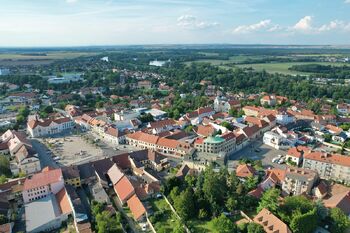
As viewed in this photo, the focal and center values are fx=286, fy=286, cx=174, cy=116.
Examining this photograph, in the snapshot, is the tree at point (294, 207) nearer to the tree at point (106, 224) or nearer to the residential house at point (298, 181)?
the residential house at point (298, 181)

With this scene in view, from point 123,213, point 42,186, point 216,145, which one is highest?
point 216,145

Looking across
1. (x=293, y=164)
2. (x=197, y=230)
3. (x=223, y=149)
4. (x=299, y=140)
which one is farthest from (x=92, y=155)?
(x=299, y=140)

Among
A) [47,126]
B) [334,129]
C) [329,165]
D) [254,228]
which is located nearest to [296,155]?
[329,165]

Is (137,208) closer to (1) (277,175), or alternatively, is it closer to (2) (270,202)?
(2) (270,202)

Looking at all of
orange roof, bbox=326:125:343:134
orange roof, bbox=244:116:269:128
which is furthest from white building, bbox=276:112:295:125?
orange roof, bbox=326:125:343:134

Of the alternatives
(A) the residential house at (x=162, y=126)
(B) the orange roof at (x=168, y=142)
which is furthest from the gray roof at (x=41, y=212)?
(A) the residential house at (x=162, y=126)

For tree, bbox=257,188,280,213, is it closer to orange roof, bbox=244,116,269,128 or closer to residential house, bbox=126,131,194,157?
residential house, bbox=126,131,194,157

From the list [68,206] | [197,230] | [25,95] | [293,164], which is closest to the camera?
[197,230]

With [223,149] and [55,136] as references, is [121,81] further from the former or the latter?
[223,149]
